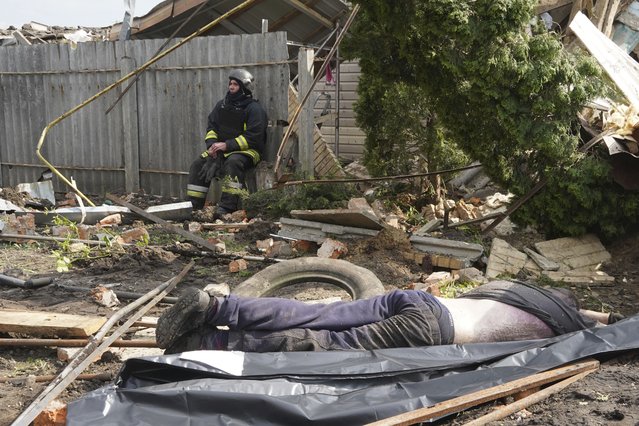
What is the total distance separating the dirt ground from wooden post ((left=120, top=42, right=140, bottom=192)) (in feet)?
10.6

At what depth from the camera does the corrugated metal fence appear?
1045cm

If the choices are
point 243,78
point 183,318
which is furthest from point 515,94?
point 243,78

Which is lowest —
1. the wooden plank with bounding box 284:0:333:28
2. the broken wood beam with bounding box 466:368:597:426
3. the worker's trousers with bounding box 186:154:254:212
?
the broken wood beam with bounding box 466:368:597:426

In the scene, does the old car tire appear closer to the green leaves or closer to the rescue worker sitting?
the green leaves

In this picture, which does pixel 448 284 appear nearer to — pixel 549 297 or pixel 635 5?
pixel 549 297

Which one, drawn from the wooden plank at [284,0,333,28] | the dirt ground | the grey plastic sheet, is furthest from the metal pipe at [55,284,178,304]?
the wooden plank at [284,0,333,28]

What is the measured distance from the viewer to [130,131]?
11.8 meters

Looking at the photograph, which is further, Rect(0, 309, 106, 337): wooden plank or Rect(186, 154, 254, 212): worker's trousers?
Rect(186, 154, 254, 212): worker's trousers

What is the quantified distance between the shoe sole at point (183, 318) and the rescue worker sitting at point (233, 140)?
5991 mm

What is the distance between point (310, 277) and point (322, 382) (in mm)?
2432

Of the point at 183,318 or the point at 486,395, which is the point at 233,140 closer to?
the point at 183,318

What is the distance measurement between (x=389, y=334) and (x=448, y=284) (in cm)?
250

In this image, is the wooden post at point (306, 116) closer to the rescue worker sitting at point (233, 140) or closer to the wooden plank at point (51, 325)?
the rescue worker sitting at point (233, 140)

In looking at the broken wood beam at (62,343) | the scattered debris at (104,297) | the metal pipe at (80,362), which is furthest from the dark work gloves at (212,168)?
the broken wood beam at (62,343)
